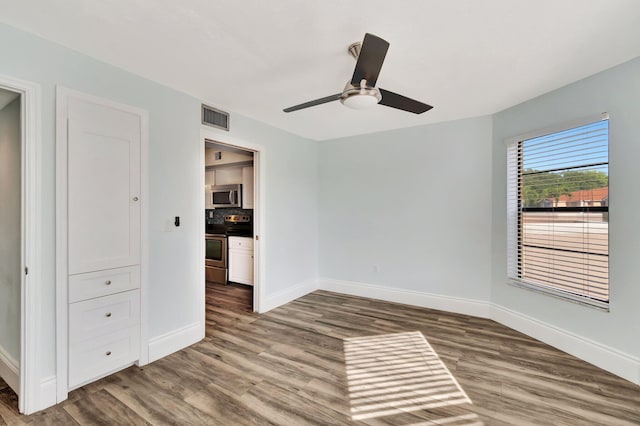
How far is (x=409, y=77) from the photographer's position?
2.58 m

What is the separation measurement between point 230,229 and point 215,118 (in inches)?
106

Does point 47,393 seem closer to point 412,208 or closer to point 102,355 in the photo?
point 102,355

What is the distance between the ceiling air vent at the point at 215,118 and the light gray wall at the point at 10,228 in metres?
1.44

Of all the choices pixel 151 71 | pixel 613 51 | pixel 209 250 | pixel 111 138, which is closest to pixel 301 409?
pixel 111 138

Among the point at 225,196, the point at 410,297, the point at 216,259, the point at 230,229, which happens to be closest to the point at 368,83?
the point at 410,297

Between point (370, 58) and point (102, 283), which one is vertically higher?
point (370, 58)

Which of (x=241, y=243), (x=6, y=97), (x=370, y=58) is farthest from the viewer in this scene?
(x=241, y=243)

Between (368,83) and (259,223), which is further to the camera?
(259,223)

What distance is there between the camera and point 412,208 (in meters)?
4.14

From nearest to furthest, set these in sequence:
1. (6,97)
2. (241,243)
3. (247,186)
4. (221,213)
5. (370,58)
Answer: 1. (370,58)
2. (6,97)
3. (241,243)
4. (247,186)
5. (221,213)

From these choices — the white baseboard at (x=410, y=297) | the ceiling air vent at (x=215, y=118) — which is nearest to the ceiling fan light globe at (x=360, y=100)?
the ceiling air vent at (x=215, y=118)

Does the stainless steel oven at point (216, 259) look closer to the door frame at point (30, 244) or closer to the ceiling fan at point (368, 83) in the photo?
the door frame at point (30, 244)

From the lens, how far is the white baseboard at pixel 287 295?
390 cm

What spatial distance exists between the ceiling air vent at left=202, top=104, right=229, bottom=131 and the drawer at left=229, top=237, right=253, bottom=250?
7.06 ft
